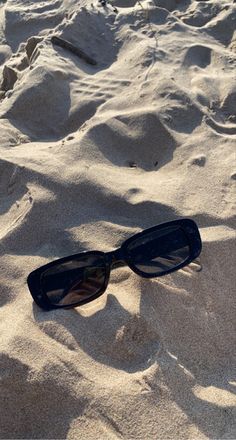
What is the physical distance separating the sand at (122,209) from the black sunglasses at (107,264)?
48mm

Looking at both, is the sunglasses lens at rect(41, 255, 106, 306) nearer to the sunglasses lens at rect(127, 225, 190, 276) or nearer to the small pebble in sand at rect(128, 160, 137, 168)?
the sunglasses lens at rect(127, 225, 190, 276)

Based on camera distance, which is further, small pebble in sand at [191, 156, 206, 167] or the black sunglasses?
small pebble in sand at [191, 156, 206, 167]

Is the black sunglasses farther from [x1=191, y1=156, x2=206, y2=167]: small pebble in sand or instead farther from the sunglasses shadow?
[x1=191, y1=156, x2=206, y2=167]: small pebble in sand

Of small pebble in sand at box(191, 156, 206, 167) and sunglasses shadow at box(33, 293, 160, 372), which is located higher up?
small pebble in sand at box(191, 156, 206, 167)

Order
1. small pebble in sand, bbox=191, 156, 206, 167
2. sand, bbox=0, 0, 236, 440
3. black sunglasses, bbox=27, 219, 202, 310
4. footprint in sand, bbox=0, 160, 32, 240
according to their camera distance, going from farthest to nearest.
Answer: small pebble in sand, bbox=191, 156, 206, 167
footprint in sand, bbox=0, 160, 32, 240
black sunglasses, bbox=27, 219, 202, 310
sand, bbox=0, 0, 236, 440

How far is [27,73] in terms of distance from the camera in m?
2.56

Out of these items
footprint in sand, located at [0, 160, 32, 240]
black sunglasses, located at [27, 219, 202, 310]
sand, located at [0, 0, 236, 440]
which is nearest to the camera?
sand, located at [0, 0, 236, 440]

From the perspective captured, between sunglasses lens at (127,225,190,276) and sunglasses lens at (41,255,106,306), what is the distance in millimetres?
114

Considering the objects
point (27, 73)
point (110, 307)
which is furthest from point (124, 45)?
point (110, 307)

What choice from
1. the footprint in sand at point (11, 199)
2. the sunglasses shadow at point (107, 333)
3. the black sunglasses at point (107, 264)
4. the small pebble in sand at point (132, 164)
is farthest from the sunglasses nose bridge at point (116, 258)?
the small pebble in sand at point (132, 164)

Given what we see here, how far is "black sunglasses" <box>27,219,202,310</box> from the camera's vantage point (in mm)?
1514

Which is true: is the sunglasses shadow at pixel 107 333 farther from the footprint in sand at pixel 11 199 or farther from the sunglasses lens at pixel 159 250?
the footprint in sand at pixel 11 199

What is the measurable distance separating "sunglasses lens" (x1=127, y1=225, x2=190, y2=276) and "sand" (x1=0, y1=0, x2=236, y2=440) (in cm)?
5

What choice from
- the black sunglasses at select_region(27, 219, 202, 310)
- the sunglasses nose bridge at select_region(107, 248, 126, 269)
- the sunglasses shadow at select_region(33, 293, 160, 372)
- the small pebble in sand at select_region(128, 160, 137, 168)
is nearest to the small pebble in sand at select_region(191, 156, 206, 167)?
the small pebble in sand at select_region(128, 160, 137, 168)
